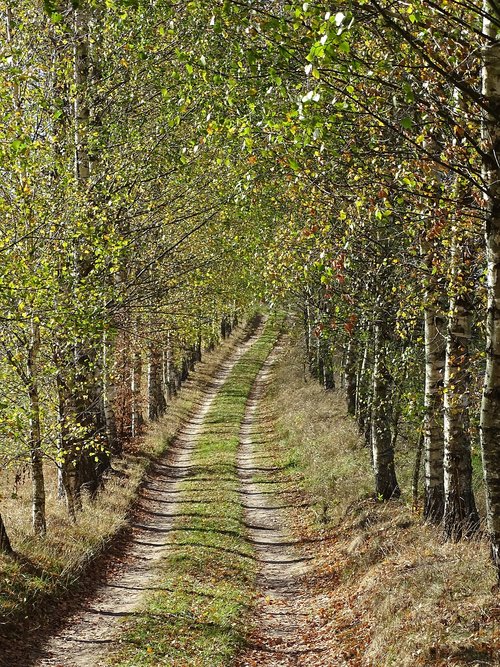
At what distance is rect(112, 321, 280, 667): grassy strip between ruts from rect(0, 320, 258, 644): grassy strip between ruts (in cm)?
173

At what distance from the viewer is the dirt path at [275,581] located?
10758 millimetres

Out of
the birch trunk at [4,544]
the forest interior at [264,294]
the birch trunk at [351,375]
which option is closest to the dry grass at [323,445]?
the forest interior at [264,294]

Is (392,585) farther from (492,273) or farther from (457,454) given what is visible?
(492,273)

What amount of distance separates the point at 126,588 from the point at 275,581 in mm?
3335

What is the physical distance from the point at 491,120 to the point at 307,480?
54.6 ft

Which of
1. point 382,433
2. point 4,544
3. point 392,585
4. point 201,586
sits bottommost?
point 201,586

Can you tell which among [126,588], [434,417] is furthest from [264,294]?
[126,588]

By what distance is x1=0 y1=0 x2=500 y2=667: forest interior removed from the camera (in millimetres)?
7711

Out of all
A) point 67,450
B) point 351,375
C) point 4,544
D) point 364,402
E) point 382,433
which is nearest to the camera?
point 4,544

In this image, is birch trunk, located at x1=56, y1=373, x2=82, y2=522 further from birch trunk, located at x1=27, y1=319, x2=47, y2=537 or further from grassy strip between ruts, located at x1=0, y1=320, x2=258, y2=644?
birch trunk, located at x1=27, y1=319, x2=47, y2=537

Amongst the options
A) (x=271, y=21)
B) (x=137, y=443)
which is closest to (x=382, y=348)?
(x=271, y=21)

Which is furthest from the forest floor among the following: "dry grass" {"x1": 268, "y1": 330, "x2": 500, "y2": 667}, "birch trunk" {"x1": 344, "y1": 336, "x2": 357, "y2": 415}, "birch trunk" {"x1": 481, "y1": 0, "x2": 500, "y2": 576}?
"birch trunk" {"x1": 344, "y1": 336, "x2": 357, "y2": 415}

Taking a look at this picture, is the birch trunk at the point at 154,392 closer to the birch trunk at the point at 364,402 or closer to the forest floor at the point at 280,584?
the forest floor at the point at 280,584

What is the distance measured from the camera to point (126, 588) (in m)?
13.9
